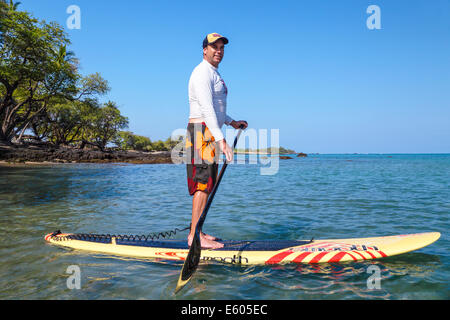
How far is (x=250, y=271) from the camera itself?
3834mm

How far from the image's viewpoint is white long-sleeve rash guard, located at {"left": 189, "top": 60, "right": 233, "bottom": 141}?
3519mm

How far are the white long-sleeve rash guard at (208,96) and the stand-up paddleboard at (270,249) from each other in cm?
185

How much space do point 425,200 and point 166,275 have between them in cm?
1004

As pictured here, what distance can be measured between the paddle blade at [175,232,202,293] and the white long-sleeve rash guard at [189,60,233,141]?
140cm

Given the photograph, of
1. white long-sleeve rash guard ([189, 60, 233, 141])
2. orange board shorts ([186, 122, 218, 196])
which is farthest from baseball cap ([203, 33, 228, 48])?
orange board shorts ([186, 122, 218, 196])

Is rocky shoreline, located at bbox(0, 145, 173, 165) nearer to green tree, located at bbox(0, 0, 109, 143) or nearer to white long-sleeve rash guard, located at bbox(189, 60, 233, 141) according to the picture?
green tree, located at bbox(0, 0, 109, 143)

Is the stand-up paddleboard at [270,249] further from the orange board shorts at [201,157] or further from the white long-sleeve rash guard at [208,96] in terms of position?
the white long-sleeve rash guard at [208,96]

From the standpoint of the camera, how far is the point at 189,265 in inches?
133

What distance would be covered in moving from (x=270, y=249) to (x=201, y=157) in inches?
71.3

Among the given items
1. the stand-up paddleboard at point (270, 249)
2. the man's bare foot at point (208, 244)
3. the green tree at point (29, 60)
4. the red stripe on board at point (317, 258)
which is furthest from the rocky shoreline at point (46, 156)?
the red stripe on board at point (317, 258)

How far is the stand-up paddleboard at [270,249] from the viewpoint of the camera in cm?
405

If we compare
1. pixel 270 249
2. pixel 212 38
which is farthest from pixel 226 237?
pixel 212 38
